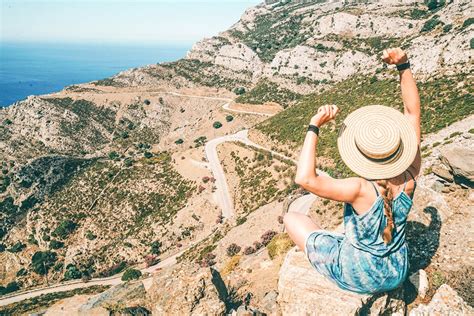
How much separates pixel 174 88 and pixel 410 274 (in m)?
141

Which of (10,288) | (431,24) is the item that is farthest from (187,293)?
(431,24)

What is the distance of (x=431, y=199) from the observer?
13.9 m

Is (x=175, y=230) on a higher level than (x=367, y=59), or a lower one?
lower

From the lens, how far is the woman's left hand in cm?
645

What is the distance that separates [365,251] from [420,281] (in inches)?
178

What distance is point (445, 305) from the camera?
933cm

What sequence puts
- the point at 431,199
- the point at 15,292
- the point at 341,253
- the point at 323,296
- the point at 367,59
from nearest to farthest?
the point at 341,253
the point at 323,296
the point at 431,199
the point at 15,292
the point at 367,59

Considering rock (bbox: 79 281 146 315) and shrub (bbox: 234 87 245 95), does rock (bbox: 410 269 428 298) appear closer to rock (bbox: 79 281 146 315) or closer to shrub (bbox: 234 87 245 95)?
rock (bbox: 79 281 146 315)

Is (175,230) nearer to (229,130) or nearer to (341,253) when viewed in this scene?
(229,130)

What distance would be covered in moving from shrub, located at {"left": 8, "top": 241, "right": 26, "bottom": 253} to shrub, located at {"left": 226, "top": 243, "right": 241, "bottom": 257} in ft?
181

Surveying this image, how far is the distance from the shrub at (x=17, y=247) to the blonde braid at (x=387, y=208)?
80089 mm

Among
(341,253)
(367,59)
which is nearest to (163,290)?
(341,253)

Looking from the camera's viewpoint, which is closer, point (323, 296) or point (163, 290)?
point (323, 296)

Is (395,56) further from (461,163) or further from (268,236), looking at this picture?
(268,236)
